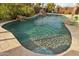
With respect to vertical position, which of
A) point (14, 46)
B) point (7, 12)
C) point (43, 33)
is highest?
point (7, 12)

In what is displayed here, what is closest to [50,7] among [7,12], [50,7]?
[50,7]

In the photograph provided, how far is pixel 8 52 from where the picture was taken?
334 centimetres

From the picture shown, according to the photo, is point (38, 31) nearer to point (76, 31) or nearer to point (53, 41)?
point (53, 41)

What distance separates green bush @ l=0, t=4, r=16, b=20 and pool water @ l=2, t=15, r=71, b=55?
0.25 ft

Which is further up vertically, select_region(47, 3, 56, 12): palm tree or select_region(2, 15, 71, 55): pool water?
select_region(47, 3, 56, 12): palm tree

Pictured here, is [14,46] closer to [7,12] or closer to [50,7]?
[7,12]

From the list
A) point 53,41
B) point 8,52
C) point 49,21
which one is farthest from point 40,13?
point 8,52

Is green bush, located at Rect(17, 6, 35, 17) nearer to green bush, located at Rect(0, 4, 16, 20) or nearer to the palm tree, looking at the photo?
green bush, located at Rect(0, 4, 16, 20)

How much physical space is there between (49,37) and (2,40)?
1.66ft

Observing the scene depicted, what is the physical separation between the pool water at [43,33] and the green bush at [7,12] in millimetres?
75

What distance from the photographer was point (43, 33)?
3369 millimetres

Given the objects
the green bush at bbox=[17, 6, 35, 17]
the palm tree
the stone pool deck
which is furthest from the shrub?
the stone pool deck

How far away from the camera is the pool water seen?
335 cm

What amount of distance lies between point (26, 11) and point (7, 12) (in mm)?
204
